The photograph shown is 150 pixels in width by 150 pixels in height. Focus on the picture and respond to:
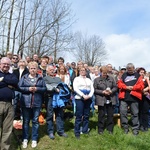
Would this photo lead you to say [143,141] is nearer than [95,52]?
Yes

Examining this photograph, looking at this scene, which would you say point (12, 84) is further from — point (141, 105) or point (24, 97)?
point (141, 105)

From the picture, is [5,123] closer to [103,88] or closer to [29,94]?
[29,94]

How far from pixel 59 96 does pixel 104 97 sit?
1.41 metres

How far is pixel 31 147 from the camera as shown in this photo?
5.94 m

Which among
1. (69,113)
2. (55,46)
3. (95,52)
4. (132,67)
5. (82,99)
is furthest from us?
(95,52)

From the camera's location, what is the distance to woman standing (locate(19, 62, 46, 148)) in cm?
596

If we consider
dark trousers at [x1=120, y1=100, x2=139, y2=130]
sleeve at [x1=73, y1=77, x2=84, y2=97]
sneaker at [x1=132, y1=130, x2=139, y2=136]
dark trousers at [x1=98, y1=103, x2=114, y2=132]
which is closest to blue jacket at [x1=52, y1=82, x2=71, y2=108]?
sleeve at [x1=73, y1=77, x2=84, y2=97]

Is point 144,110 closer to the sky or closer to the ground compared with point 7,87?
closer to the ground

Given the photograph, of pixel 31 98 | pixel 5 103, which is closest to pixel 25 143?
pixel 31 98

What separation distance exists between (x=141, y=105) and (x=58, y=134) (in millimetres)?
2999

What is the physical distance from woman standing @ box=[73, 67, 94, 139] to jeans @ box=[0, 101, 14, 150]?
2.05 m

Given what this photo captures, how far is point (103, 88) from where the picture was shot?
7176 millimetres

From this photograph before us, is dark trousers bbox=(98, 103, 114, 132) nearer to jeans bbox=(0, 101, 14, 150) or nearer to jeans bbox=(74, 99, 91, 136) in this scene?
jeans bbox=(74, 99, 91, 136)

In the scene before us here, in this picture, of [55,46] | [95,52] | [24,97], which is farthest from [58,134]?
[95,52]
